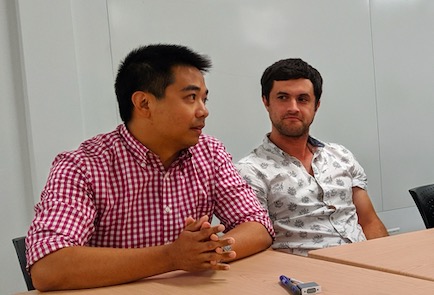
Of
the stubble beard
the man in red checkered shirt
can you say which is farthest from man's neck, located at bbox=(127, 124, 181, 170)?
the stubble beard

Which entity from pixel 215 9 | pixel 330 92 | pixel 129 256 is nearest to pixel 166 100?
pixel 129 256

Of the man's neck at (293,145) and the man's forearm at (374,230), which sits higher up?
the man's neck at (293,145)

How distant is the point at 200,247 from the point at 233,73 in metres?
1.88

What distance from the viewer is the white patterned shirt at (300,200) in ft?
7.43

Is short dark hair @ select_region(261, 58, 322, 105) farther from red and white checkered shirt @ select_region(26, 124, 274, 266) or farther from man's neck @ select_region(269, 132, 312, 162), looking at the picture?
red and white checkered shirt @ select_region(26, 124, 274, 266)

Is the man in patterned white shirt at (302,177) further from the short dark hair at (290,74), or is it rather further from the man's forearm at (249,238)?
the man's forearm at (249,238)

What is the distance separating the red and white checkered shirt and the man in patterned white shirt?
1.64 feet

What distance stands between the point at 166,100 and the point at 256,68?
1587mm

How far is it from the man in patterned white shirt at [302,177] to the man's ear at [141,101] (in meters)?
0.71

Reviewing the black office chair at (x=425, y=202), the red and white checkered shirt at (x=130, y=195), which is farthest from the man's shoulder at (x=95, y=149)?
the black office chair at (x=425, y=202)

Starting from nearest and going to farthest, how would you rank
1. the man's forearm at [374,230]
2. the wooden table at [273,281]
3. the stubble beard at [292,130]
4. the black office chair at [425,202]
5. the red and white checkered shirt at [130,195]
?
the wooden table at [273,281] → the red and white checkered shirt at [130,195] → the black office chair at [425,202] → the stubble beard at [292,130] → the man's forearm at [374,230]

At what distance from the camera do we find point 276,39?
10.7 ft

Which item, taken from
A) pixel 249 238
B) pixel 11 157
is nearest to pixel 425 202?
pixel 249 238

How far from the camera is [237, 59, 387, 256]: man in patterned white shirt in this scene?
2.27 metres
